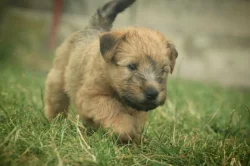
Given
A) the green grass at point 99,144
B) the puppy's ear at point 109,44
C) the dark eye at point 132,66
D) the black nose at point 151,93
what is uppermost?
the puppy's ear at point 109,44

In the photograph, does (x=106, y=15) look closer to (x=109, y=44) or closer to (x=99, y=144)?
(x=109, y=44)

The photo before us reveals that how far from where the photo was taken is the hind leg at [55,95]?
5.28 meters

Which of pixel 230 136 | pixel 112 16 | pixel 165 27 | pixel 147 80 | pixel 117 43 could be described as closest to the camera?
pixel 147 80

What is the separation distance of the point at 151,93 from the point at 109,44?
0.78 meters

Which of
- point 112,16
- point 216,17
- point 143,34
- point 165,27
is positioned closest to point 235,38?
point 216,17

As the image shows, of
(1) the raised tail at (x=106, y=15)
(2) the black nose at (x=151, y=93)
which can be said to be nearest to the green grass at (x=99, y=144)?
(2) the black nose at (x=151, y=93)

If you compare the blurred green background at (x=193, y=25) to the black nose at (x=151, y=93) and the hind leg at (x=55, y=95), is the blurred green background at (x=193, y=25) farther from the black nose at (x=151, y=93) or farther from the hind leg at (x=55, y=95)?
the black nose at (x=151, y=93)

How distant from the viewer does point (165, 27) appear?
11.1 m

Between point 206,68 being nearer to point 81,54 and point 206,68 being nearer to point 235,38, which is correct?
point 235,38

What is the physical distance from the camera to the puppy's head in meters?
3.71

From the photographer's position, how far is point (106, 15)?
5410mm

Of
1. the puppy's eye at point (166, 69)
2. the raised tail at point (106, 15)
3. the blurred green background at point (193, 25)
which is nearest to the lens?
the puppy's eye at point (166, 69)

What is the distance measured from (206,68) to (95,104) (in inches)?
300

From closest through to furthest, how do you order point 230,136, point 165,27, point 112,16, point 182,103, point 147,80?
point 147,80 → point 230,136 → point 112,16 → point 182,103 → point 165,27
